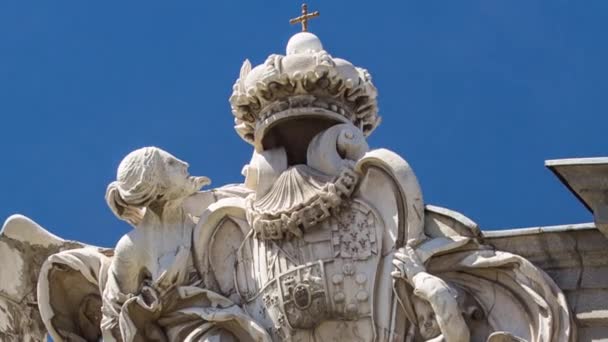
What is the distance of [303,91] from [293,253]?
129 cm

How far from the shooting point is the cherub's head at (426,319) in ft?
62.5

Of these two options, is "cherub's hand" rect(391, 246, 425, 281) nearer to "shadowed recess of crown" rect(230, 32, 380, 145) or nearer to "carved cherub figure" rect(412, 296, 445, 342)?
"carved cherub figure" rect(412, 296, 445, 342)

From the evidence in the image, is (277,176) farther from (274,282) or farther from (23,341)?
(23,341)

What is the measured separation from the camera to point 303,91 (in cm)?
1998

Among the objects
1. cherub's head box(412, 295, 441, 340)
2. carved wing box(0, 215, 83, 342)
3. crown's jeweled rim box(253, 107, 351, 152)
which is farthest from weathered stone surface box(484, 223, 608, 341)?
carved wing box(0, 215, 83, 342)

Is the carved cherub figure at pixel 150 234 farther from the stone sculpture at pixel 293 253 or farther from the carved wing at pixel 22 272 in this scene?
the carved wing at pixel 22 272

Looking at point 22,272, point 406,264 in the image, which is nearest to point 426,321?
point 406,264

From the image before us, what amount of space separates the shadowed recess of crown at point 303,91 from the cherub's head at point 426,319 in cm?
169

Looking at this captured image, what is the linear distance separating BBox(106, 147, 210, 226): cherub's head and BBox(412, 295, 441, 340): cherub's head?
2.01m

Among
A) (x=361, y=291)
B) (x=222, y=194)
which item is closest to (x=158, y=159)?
(x=222, y=194)

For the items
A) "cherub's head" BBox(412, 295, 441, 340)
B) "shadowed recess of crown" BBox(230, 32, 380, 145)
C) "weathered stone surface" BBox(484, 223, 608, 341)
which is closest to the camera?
"weathered stone surface" BBox(484, 223, 608, 341)

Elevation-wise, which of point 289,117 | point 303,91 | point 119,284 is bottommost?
point 119,284

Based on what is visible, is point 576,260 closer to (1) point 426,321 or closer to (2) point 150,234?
(1) point 426,321

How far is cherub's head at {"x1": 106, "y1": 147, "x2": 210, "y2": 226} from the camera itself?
19844 millimetres
